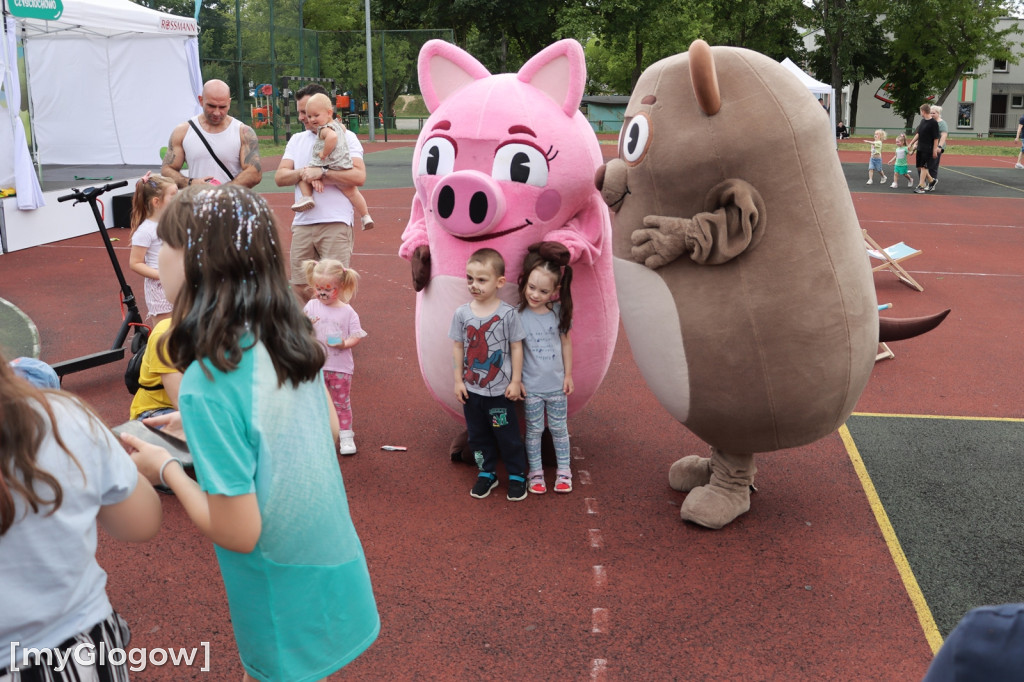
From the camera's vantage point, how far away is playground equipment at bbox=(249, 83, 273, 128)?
26297 millimetres

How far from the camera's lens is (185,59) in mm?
16344

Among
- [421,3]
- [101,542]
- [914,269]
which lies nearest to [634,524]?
[101,542]

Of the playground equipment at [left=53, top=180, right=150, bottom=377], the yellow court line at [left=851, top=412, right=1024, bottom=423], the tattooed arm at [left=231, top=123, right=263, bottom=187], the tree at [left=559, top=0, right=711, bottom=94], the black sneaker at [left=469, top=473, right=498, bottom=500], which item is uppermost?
the tree at [left=559, top=0, right=711, bottom=94]

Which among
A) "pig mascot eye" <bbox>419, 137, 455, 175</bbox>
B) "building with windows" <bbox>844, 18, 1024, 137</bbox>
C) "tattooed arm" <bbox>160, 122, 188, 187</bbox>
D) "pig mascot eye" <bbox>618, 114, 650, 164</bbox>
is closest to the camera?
"pig mascot eye" <bbox>618, 114, 650, 164</bbox>

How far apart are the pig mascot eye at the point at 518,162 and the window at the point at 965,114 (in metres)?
60.6

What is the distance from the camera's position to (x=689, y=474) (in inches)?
188

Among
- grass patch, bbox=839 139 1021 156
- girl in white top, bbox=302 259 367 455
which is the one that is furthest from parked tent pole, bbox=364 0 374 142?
girl in white top, bbox=302 259 367 455

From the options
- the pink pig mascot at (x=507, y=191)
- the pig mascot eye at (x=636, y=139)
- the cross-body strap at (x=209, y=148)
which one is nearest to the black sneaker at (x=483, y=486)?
the pink pig mascot at (x=507, y=191)

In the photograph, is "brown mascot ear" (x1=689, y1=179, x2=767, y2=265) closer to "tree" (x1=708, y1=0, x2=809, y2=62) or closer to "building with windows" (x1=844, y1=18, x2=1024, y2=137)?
"tree" (x1=708, y1=0, x2=809, y2=62)

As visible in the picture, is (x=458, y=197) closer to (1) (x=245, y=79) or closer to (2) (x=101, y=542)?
(2) (x=101, y=542)

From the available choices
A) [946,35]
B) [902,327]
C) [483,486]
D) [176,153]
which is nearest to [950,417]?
[902,327]

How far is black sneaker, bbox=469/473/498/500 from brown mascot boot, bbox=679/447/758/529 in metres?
1.02

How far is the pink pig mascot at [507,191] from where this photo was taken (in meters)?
4.42

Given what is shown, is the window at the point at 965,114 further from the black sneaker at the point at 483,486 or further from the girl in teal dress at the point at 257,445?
the girl in teal dress at the point at 257,445
